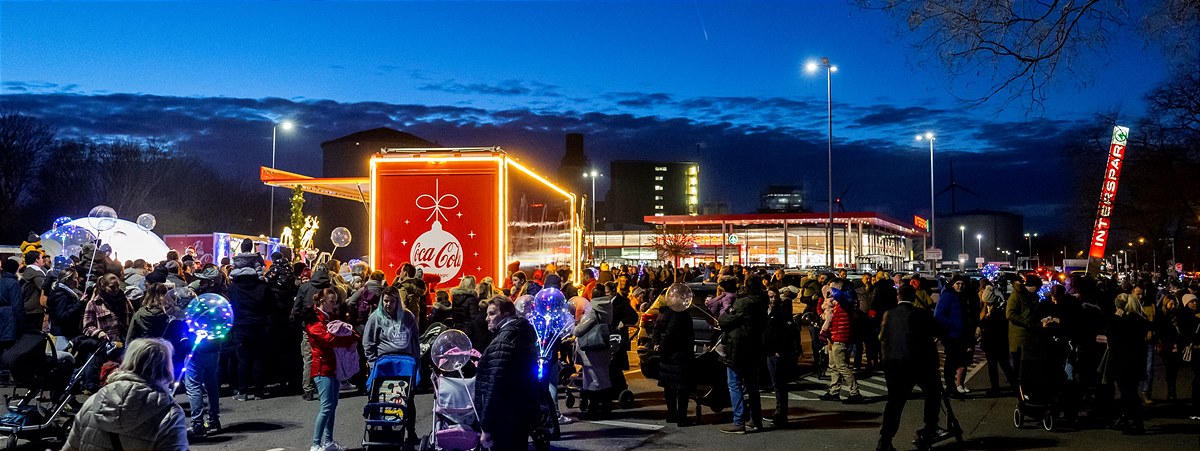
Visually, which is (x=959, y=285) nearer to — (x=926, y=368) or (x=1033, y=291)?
(x=1033, y=291)

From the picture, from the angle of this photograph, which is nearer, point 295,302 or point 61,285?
point 61,285

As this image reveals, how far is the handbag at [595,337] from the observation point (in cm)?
1049

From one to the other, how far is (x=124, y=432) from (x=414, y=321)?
4.19m

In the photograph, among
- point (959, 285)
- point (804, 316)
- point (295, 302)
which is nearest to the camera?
point (295, 302)

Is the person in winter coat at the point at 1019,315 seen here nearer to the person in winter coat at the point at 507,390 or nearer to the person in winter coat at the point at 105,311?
the person in winter coat at the point at 507,390

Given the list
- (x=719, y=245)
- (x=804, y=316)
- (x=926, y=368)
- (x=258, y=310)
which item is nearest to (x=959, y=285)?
(x=804, y=316)

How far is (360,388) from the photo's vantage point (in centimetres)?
1205

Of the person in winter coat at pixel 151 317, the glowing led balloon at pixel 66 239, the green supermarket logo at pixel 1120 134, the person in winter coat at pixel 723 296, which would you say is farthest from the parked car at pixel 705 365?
the green supermarket logo at pixel 1120 134

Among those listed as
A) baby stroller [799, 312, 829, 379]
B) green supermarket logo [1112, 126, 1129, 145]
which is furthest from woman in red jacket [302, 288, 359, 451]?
green supermarket logo [1112, 126, 1129, 145]

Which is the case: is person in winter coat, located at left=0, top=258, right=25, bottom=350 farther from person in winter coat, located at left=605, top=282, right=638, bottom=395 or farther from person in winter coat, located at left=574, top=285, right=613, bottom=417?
person in winter coat, located at left=605, top=282, right=638, bottom=395

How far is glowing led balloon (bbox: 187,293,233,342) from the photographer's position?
26.9ft

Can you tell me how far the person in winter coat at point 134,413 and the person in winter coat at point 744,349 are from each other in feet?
19.2

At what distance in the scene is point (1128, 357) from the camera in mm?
9945

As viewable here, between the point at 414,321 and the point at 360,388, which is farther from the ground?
the point at 414,321
